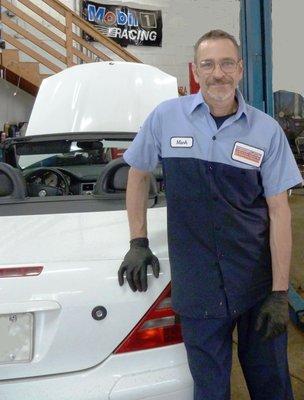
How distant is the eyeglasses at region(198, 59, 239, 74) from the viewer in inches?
55.4

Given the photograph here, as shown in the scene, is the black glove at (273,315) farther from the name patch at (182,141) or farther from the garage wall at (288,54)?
the garage wall at (288,54)

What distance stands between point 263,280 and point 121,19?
Answer: 7.53 meters

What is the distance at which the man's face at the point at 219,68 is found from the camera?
4.58 ft

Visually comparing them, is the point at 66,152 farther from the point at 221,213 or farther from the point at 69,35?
the point at 69,35

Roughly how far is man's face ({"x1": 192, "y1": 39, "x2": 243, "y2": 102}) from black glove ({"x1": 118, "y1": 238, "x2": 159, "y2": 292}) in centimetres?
57

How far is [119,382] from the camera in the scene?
1214 millimetres

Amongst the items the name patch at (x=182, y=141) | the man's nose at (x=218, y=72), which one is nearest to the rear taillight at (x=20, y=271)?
the name patch at (x=182, y=141)

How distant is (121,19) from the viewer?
7953 mm

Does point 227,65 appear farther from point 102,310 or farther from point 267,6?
point 267,6

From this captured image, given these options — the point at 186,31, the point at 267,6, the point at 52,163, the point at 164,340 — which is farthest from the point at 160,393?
the point at 186,31

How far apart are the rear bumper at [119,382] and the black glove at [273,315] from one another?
0.36 metres

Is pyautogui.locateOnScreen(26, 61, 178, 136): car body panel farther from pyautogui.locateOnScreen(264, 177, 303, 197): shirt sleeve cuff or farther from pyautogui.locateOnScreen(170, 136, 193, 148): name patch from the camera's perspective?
pyautogui.locateOnScreen(264, 177, 303, 197): shirt sleeve cuff

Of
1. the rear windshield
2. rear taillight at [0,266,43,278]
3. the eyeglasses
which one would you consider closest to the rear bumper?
rear taillight at [0,266,43,278]

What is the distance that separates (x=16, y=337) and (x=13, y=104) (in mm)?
7108
